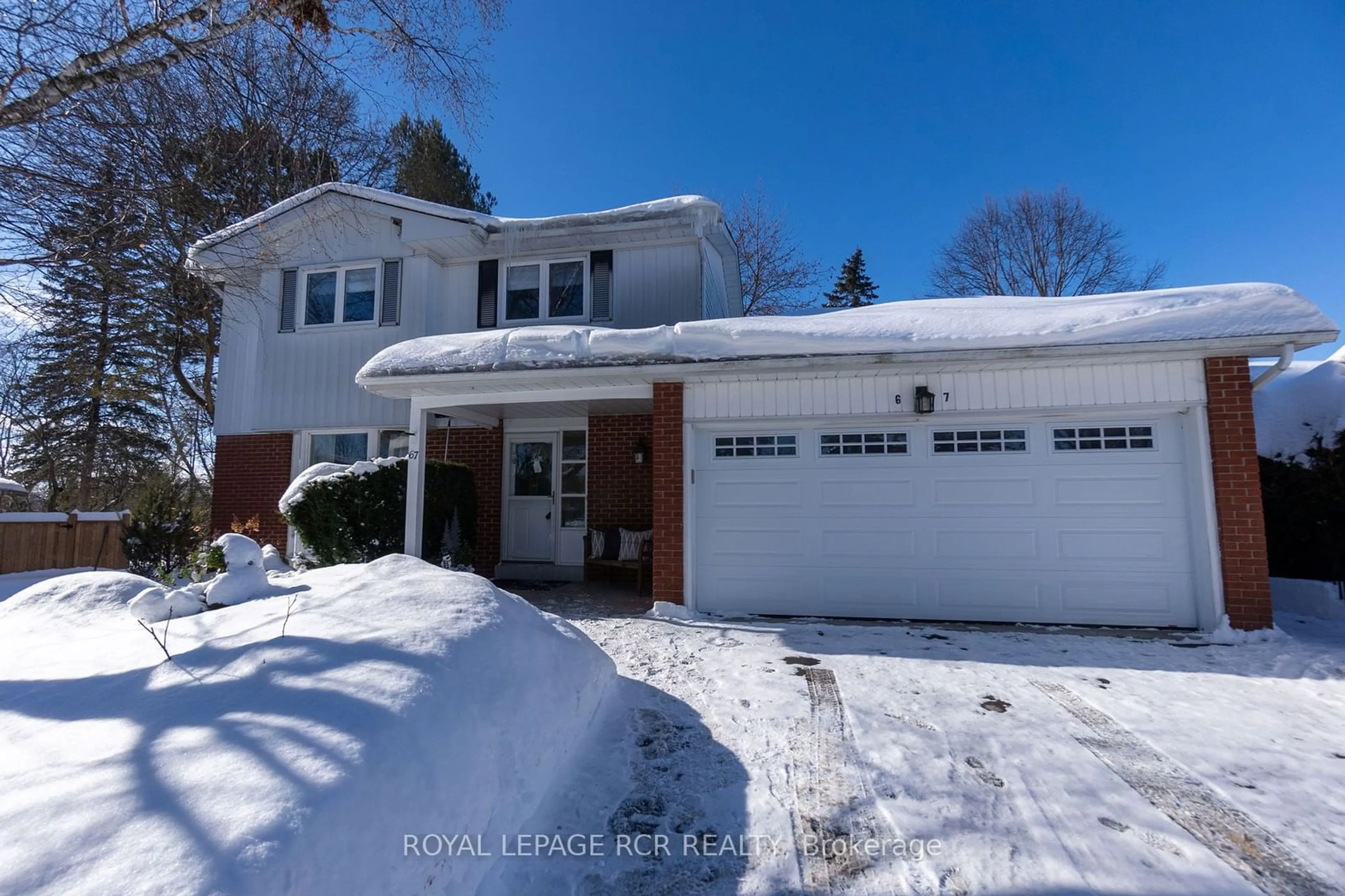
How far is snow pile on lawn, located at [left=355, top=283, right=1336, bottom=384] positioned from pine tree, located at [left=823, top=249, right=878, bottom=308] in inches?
809

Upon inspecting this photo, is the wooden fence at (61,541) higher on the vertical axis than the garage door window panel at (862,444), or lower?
lower

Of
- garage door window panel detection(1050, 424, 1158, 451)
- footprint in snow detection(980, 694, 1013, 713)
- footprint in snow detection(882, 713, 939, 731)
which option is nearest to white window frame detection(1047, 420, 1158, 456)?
garage door window panel detection(1050, 424, 1158, 451)

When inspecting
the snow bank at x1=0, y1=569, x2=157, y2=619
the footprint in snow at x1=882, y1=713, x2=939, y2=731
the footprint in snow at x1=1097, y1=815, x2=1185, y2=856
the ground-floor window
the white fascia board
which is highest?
the white fascia board

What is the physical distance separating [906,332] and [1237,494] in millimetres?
3272

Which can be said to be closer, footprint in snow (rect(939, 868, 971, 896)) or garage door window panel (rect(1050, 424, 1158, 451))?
footprint in snow (rect(939, 868, 971, 896))

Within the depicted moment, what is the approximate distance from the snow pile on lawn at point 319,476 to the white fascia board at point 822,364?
0.94 m

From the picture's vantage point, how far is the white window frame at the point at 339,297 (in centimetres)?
1016

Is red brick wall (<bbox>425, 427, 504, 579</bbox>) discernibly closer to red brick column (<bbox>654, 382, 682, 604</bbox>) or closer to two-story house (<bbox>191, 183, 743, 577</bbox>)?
two-story house (<bbox>191, 183, 743, 577</bbox>)

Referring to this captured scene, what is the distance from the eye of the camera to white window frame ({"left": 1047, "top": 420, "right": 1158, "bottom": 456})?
19.6ft

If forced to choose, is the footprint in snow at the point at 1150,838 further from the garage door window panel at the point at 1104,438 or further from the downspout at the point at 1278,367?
the downspout at the point at 1278,367

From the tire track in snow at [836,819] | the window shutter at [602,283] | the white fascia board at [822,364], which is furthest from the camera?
the window shutter at [602,283]

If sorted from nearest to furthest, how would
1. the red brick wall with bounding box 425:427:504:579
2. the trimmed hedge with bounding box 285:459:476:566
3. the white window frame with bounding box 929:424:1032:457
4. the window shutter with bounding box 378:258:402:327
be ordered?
the white window frame with bounding box 929:424:1032:457
the trimmed hedge with bounding box 285:459:476:566
the red brick wall with bounding box 425:427:504:579
the window shutter with bounding box 378:258:402:327

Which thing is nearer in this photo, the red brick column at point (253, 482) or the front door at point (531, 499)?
the front door at point (531, 499)

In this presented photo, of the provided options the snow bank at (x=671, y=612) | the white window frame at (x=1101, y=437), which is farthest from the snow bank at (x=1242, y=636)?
the snow bank at (x=671, y=612)
